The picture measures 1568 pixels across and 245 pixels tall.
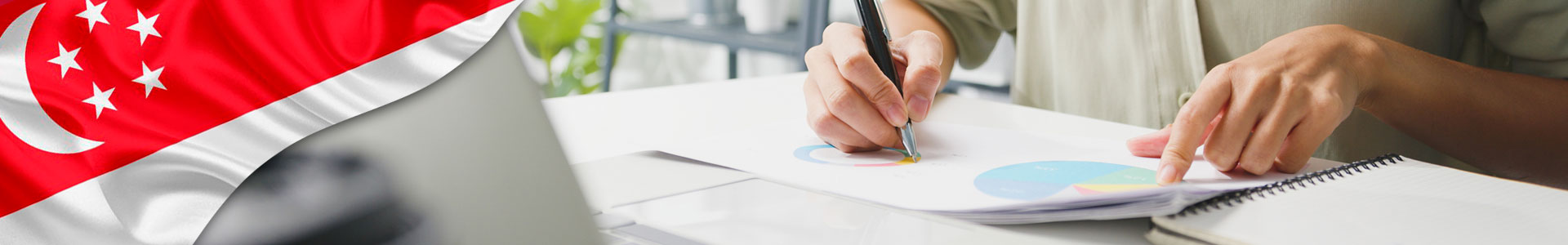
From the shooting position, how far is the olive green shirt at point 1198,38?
2.00 ft

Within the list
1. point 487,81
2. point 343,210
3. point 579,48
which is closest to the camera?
point 343,210

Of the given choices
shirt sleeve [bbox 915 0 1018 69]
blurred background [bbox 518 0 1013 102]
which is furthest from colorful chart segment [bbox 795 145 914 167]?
blurred background [bbox 518 0 1013 102]

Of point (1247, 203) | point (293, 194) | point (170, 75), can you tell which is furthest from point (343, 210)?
point (1247, 203)

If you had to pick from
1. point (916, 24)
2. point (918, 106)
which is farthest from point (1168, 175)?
point (916, 24)

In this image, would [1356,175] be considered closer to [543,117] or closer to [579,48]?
[543,117]

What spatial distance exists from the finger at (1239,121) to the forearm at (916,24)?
350 millimetres

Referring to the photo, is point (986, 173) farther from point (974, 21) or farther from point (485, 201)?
point (974, 21)

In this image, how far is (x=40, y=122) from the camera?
39cm

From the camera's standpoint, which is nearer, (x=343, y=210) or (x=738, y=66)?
Result: (x=343, y=210)

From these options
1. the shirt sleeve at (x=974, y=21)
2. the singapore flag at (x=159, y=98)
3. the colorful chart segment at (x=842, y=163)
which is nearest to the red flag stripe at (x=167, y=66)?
the singapore flag at (x=159, y=98)

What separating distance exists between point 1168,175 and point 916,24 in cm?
44

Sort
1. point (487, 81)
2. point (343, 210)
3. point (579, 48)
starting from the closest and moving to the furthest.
Answer: 1. point (343, 210)
2. point (487, 81)
3. point (579, 48)

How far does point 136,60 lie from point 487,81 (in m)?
0.15

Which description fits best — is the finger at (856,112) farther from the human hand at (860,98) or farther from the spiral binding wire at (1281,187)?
the spiral binding wire at (1281,187)
